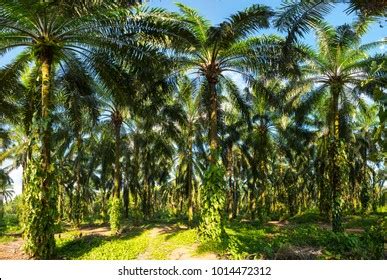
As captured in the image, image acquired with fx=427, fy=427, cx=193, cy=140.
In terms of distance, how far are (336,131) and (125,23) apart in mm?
11134

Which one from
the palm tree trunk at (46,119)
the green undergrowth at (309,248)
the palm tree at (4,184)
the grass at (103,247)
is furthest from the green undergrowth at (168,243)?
the palm tree at (4,184)

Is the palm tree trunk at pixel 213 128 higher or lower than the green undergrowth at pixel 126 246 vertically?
higher

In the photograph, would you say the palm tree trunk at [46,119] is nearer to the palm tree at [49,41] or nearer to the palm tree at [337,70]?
the palm tree at [49,41]

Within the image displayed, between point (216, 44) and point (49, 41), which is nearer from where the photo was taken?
point (49, 41)

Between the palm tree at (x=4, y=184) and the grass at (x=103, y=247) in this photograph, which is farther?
the palm tree at (x=4, y=184)

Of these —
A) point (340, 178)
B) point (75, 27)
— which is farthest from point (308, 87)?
point (75, 27)

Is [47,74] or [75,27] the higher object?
[75,27]

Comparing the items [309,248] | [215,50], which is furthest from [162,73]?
[309,248]

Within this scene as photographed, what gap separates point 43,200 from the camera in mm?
13312

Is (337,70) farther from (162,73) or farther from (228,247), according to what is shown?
(228,247)

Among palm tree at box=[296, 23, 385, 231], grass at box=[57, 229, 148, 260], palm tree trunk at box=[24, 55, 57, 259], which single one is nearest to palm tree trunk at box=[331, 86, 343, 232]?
palm tree at box=[296, 23, 385, 231]

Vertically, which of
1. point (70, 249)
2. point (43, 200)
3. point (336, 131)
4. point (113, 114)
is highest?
point (113, 114)

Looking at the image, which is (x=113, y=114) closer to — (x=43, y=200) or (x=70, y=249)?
(x=70, y=249)

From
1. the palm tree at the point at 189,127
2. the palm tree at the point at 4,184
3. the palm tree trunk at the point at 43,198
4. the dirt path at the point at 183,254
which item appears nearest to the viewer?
the palm tree trunk at the point at 43,198
